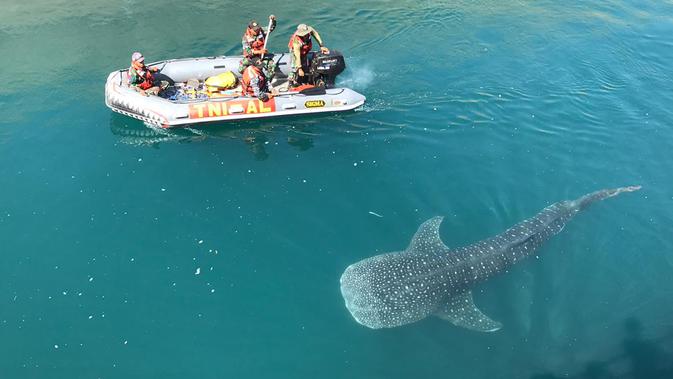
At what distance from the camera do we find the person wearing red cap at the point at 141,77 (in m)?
14.8

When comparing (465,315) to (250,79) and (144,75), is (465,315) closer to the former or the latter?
(250,79)

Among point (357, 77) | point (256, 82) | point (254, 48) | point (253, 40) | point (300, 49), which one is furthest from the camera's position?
point (357, 77)

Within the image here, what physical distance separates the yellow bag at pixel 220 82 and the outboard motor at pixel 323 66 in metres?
2.61

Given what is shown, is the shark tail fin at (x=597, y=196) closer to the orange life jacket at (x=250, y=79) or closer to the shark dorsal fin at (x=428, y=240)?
the shark dorsal fin at (x=428, y=240)

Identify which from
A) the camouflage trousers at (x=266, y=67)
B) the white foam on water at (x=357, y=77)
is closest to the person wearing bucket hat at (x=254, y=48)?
the camouflage trousers at (x=266, y=67)

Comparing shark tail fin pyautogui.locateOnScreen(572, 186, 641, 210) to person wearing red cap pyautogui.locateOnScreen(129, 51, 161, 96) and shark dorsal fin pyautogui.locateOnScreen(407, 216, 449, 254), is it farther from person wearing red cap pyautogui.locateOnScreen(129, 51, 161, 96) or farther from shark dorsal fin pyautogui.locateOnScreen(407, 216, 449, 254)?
person wearing red cap pyautogui.locateOnScreen(129, 51, 161, 96)

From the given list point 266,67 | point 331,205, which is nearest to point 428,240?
point 331,205

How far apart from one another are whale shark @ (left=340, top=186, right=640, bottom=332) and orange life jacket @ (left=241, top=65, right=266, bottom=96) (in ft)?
23.6

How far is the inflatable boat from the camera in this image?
14.9 meters

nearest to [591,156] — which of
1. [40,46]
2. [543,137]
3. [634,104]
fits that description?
[543,137]

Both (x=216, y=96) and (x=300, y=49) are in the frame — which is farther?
(x=216, y=96)

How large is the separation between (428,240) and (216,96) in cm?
848

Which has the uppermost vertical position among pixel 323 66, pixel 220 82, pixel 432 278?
pixel 323 66

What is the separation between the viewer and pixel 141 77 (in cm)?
1508
